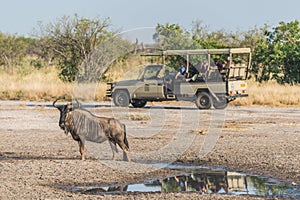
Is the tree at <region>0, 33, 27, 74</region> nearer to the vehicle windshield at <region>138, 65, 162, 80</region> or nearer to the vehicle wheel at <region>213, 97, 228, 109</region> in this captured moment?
the vehicle windshield at <region>138, 65, 162, 80</region>

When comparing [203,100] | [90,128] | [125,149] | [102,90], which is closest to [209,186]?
[125,149]

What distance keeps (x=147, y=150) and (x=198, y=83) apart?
34.7ft

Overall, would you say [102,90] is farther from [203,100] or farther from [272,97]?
[272,97]

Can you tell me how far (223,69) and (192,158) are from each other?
11439mm

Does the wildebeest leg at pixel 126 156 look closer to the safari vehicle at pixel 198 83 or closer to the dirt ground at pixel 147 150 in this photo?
the dirt ground at pixel 147 150

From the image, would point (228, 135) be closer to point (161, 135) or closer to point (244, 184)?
point (161, 135)

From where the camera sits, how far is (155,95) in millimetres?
25328

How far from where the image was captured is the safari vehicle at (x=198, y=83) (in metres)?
24.3

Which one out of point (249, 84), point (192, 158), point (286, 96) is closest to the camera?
point (192, 158)

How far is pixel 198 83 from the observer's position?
24.6m

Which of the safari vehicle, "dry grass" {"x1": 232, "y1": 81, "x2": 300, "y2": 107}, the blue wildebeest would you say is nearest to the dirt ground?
the blue wildebeest

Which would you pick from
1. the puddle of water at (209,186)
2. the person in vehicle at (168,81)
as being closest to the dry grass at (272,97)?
the person in vehicle at (168,81)

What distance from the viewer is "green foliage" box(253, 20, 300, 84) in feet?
117

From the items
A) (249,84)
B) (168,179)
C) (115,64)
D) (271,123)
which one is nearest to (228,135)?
(271,123)
